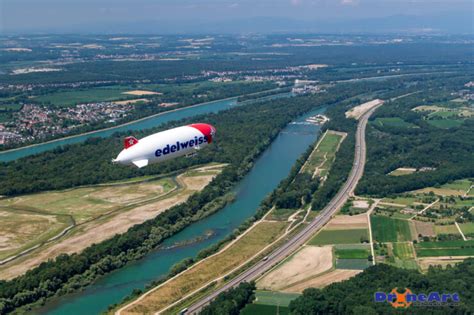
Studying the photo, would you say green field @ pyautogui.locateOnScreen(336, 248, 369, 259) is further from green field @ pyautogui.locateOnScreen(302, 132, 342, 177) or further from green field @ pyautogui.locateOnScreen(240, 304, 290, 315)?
green field @ pyautogui.locateOnScreen(302, 132, 342, 177)

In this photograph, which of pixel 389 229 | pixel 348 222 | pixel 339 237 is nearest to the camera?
pixel 339 237

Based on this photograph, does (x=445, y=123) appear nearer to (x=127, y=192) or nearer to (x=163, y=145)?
(x=127, y=192)

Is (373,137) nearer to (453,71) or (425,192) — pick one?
(425,192)

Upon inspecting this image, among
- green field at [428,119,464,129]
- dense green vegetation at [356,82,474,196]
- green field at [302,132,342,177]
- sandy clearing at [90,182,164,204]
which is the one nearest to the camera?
sandy clearing at [90,182,164,204]

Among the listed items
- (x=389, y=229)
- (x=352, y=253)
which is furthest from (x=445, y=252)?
(x=352, y=253)

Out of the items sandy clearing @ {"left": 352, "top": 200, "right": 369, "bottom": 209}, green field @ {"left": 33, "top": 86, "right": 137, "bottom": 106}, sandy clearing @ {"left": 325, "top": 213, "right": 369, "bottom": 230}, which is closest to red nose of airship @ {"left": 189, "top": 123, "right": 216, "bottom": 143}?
sandy clearing @ {"left": 325, "top": 213, "right": 369, "bottom": 230}
